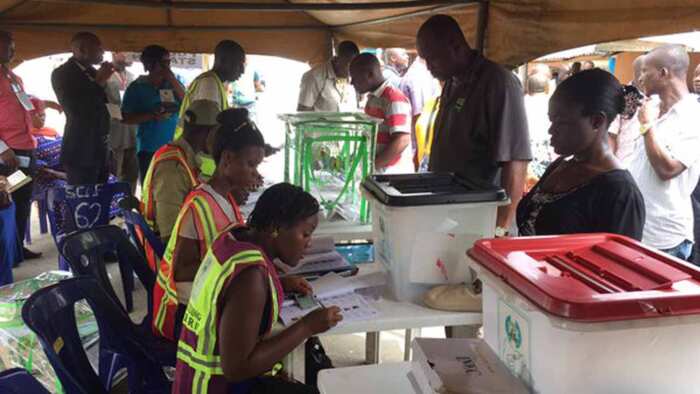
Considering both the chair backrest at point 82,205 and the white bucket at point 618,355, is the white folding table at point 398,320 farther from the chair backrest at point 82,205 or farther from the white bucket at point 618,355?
the chair backrest at point 82,205

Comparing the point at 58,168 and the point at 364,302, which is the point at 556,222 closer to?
the point at 364,302

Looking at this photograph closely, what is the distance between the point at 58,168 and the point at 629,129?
4673mm

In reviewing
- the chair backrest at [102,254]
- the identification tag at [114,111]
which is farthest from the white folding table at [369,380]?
the identification tag at [114,111]

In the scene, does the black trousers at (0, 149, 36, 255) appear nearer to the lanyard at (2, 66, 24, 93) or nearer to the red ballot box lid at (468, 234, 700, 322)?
the lanyard at (2, 66, 24, 93)

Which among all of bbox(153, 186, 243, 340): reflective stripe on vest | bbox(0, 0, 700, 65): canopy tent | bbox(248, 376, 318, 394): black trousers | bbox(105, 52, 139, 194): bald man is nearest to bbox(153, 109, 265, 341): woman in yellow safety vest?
bbox(153, 186, 243, 340): reflective stripe on vest

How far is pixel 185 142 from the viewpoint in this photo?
2492 mm

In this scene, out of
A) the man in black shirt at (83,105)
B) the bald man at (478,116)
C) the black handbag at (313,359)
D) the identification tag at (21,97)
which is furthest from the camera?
the man in black shirt at (83,105)

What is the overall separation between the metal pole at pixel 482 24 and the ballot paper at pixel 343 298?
1.51m

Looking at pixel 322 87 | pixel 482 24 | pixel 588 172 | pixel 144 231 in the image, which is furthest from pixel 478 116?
pixel 322 87

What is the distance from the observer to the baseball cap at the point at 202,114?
2541 millimetres

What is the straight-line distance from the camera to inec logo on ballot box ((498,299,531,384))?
1.12m

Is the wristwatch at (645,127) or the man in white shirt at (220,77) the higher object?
the man in white shirt at (220,77)

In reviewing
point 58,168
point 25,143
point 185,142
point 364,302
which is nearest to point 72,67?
point 25,143

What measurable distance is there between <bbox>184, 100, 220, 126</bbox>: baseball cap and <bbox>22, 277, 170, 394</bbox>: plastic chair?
973 mm
